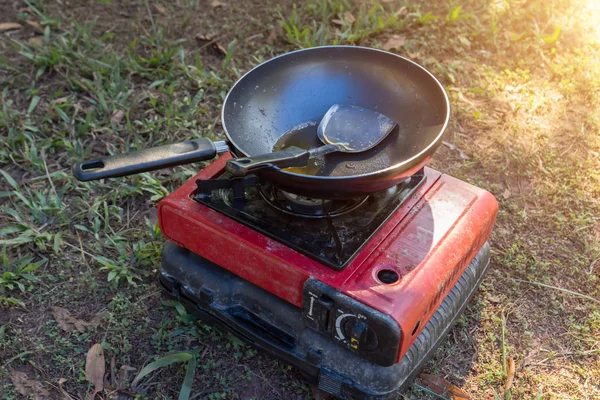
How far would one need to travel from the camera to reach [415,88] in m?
2.33

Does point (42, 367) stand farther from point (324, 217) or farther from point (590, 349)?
point (590, 349)

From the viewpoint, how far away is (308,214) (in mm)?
2143

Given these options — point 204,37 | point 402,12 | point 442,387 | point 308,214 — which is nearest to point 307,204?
point 308,214

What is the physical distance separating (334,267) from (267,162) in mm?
420

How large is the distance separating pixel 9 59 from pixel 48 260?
156 cm

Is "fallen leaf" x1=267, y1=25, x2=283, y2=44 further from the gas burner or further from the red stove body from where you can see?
the gas burner

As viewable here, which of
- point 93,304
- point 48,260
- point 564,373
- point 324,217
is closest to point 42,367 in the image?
point 93,304

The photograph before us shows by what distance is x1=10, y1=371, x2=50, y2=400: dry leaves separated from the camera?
2268 millimetres

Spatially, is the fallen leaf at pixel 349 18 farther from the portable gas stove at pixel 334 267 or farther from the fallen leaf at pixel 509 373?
the fallen leaf at pixel 509 373

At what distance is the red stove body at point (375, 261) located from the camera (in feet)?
6.36

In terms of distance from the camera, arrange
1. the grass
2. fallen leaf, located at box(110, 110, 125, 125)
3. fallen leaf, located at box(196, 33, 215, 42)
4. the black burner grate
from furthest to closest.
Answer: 1. fallen leaf, located at box(196, 33, 215, 42)
2. fallen leaf, located at box(110, 110, 125, 125)
3. the grass
4. the black burner grate

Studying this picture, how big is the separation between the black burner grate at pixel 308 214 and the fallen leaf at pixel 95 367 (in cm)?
72

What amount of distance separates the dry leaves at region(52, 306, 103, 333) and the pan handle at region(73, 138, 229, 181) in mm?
884

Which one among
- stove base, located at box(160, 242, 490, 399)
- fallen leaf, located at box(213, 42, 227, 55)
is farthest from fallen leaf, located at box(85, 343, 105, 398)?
fallen leaf, located at box(213, 42, 227, 55)
